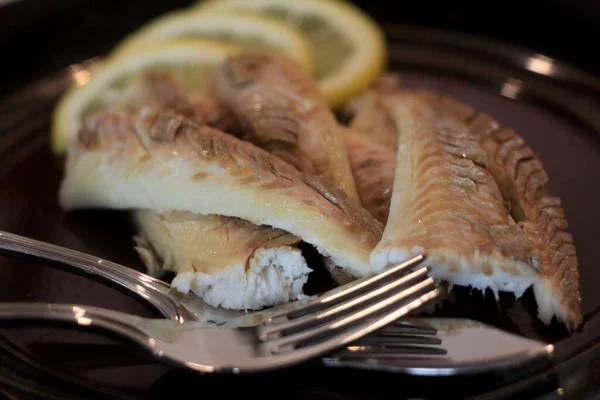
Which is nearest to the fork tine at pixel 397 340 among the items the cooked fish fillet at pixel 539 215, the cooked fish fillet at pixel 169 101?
the cooked fish fillet at pixel 539 215

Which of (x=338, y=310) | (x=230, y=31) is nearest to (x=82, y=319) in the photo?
(x=338, y=310)

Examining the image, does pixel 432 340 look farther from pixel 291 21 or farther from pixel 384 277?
pixel 291 21

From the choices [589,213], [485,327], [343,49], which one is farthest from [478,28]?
[485,327]

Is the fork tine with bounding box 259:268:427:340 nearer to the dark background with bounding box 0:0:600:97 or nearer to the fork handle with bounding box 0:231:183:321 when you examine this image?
the fork handle with bounding box 0:231:183:321

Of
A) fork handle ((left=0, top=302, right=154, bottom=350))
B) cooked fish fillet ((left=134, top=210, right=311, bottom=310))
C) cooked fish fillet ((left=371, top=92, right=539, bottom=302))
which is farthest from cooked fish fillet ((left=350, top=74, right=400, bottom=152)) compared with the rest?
fork handle ((left=0, top=302, right=154, bottom=350))

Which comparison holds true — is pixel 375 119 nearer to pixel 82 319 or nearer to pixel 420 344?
pixel 420 344

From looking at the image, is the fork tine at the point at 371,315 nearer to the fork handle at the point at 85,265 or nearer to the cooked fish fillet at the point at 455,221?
the cooked fish fillet at the point at 455,221

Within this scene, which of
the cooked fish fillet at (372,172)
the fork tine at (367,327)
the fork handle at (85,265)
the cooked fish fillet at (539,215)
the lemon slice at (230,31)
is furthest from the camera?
the lemon slice at (230,31)
